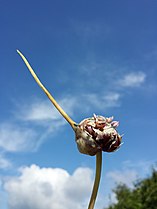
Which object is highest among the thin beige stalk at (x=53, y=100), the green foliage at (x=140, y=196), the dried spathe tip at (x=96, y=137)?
the green foliage at (x=140, y=196)

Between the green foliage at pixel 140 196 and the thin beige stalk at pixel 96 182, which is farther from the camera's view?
the green foliage at pixel 140 196

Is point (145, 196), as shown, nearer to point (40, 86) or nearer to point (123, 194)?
point (123, 194)

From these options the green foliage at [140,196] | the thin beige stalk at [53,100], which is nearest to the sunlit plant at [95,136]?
the thin beige stalk at [53,100]

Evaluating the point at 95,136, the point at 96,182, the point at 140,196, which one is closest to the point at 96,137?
the point at 95,136

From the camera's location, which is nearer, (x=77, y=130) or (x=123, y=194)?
(x=77, y=130)

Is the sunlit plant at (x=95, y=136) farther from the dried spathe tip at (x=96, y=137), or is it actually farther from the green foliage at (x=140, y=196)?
the green foliage at (x=140, y=196)

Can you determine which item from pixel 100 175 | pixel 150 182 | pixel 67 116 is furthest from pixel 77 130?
pixel 150 182
